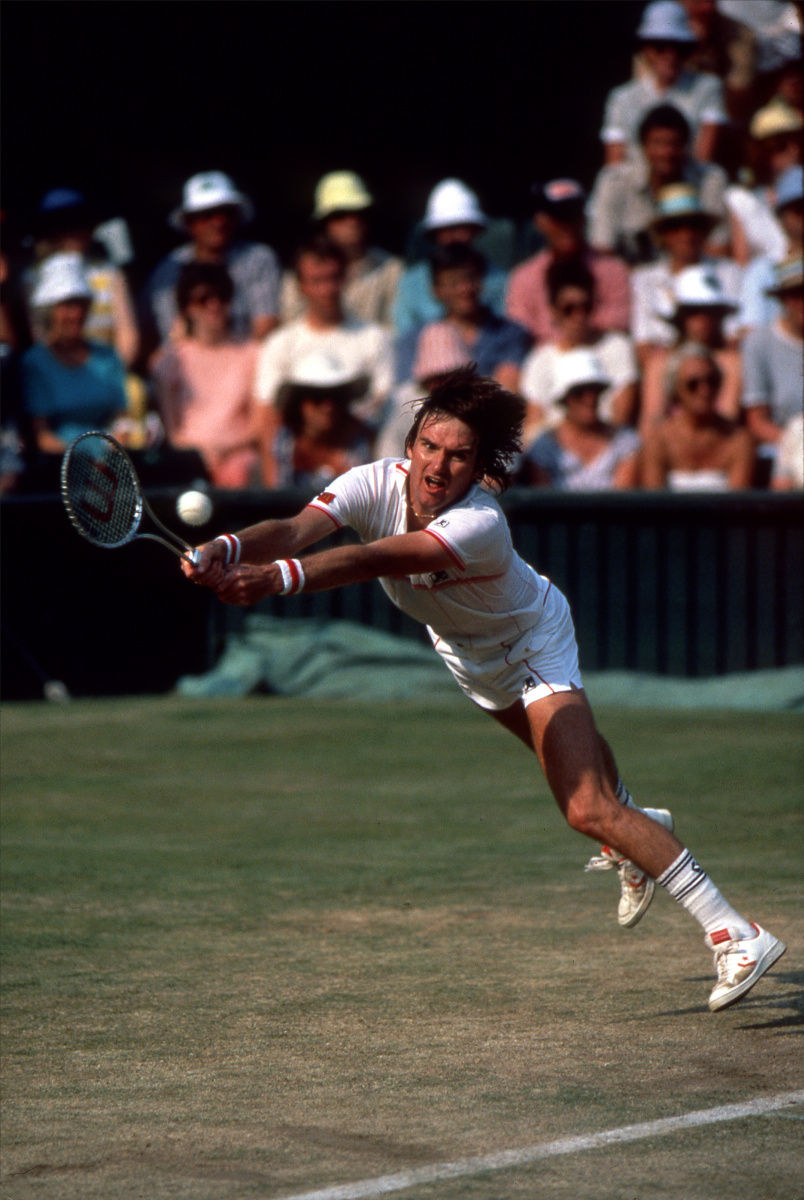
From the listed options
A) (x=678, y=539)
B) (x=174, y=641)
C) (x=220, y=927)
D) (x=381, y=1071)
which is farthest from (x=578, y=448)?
(x=381, y=1071)

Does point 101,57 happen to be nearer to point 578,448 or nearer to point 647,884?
point 578,448

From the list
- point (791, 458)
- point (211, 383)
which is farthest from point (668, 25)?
point (211, 383)

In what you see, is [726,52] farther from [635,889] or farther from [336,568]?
[336,568]

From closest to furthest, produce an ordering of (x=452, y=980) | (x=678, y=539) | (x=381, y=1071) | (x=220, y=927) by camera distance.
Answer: (x=381, y=1071) → (x=452, y=980) → (x=220, y=927) → (x=678, y=539)

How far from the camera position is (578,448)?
11.7 m

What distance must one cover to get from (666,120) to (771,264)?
1.30m

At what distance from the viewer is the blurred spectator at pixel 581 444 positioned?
11469 millimetres

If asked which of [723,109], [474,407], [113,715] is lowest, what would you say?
[113,715]

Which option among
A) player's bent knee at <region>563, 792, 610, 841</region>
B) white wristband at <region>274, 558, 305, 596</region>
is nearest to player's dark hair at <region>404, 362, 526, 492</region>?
white wristband at <region>274, 558, 305, 596</region>

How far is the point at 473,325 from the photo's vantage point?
39.1 ft

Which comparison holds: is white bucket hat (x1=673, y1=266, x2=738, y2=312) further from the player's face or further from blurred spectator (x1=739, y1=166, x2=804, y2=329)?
the player's face

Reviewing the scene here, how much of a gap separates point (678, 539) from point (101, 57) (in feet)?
24.6

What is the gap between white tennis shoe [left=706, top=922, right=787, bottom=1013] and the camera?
471cm

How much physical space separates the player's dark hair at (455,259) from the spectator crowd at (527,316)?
18 mm
